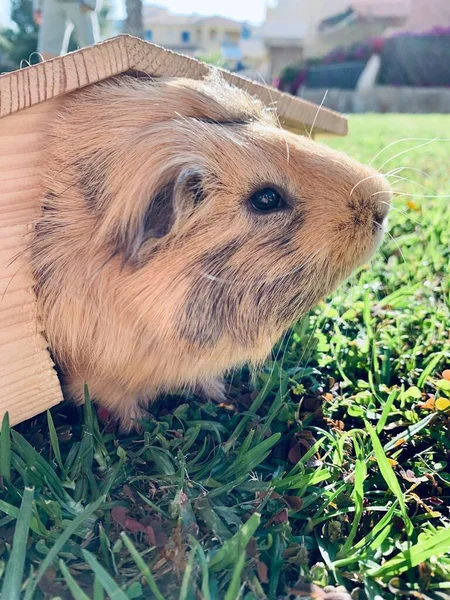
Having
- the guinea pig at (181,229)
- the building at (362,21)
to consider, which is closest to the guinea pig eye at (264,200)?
the guinea pig at (181,229)

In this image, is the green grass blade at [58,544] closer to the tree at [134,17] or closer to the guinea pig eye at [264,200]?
the guinea pig eye at [264,200]

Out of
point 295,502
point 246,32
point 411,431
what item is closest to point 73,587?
point 295,502

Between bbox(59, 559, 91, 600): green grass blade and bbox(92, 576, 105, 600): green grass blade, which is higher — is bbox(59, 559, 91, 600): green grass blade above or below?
above

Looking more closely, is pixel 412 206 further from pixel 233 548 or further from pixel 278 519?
pixel 233 548

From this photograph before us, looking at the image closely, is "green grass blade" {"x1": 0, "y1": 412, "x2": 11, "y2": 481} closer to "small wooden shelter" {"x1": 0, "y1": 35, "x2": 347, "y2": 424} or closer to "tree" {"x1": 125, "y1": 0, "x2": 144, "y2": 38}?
"small wooden shelter" {"x1": 0, "y1": 35, "x2": 347, "y2": 424}

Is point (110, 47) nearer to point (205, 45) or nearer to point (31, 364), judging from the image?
point (31, 364)

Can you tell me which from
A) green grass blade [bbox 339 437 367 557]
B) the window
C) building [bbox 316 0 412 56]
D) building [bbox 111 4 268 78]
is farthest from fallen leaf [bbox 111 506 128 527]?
the window
